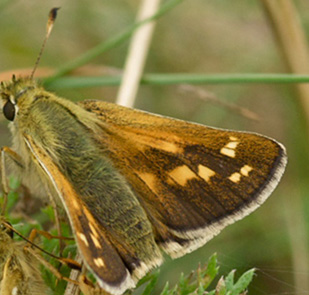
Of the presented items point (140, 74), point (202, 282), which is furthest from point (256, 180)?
point (140, 74)

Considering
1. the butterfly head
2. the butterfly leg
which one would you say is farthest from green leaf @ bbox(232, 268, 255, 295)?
the butterfly head

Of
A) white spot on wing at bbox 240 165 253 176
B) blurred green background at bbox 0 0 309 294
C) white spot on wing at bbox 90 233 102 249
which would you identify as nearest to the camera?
white spot on wing at bbox 90 233 102 249

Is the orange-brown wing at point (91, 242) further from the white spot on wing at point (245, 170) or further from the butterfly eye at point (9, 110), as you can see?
the white spot on wing at point (245, 170)

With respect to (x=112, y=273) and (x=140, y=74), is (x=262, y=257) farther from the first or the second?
(x=112, y=273)

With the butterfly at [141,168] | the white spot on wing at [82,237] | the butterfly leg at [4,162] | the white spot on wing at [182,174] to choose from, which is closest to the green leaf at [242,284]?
the butterfly at [141,168]

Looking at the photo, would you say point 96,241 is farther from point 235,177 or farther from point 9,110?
point 9,110

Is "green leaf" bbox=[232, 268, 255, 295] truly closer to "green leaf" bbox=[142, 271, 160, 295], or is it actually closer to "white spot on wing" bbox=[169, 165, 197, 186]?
"green leaf" bbox=[142, 271, 160, 295]

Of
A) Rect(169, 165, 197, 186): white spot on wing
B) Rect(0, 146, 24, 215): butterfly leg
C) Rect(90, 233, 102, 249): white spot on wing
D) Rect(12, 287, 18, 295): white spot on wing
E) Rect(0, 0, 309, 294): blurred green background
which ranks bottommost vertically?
Rect(12, 287, 18, 295): white spot on wing
